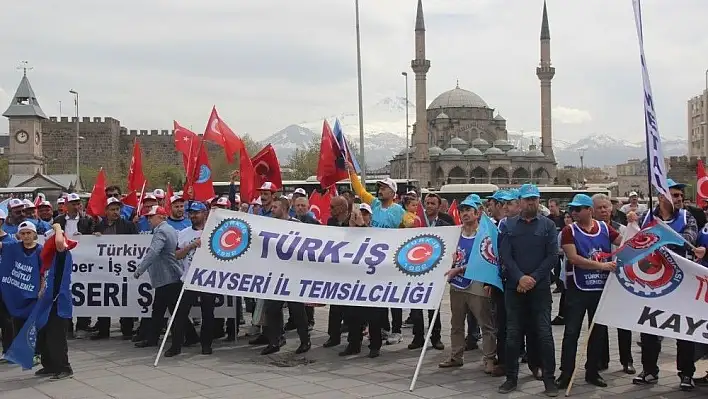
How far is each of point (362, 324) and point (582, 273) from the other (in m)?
2.88

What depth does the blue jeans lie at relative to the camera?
24.3 ft

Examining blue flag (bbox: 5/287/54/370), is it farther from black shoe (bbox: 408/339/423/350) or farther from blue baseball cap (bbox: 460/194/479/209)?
blue baseball cap (bbox: 460/194/479/209)

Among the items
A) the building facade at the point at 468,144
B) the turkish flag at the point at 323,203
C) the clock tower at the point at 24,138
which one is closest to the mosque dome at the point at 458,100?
the building facade at the point at 468,144

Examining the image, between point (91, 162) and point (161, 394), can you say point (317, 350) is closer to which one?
point (161, 394)

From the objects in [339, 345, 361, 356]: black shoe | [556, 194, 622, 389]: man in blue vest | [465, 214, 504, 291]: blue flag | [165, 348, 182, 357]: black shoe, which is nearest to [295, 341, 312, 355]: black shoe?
[339, 345, 361, 356]: black shoe

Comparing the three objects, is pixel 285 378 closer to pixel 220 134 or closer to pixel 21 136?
pixel 220 134

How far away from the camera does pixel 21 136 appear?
72938 mm

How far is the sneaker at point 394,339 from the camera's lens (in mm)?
10062

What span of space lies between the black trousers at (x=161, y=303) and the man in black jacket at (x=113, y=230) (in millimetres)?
915

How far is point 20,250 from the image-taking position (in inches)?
332

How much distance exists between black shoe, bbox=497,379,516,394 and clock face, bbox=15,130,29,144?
72.5 m

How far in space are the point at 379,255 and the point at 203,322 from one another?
8.19 feet

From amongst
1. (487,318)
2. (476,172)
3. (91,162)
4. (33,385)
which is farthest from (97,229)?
(476,172)

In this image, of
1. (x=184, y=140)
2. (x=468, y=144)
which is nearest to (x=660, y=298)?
(x=184, y=140)
